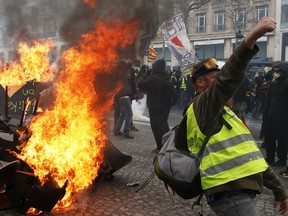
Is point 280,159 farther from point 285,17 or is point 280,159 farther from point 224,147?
point 285,17

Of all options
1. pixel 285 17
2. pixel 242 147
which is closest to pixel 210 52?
pixel 285 17

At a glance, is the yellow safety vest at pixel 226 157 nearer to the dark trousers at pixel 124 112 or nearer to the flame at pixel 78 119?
the flame at pixel 78 119

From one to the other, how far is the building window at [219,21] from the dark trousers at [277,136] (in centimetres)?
3567

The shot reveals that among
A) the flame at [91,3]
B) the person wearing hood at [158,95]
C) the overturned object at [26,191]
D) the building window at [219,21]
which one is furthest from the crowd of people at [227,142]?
the building window at [219,21]

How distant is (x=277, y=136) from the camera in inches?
271

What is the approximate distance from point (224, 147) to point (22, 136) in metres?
2.82

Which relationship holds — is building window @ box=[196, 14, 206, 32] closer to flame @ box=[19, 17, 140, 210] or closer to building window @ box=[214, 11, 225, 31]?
building window @ box=[214, 11, 225, 31]

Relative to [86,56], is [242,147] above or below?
below

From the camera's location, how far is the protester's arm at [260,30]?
1.96 metres

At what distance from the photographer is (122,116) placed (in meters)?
9.70

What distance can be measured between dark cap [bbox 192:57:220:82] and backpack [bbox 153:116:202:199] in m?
0.33

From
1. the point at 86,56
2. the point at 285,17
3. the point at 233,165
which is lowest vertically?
the point at 233,165

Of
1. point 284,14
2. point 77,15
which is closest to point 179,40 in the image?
point 77,15

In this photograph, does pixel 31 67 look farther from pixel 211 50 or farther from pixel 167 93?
pixel 211 50
